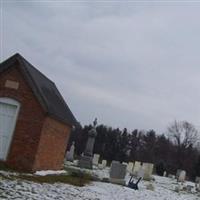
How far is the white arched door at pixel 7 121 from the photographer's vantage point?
20.1m

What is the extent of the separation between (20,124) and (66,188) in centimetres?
431

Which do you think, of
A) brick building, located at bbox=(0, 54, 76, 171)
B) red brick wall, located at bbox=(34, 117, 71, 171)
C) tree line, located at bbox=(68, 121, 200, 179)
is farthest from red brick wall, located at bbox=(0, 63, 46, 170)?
tree line, located at bbox=(68, 121, 200, 179)

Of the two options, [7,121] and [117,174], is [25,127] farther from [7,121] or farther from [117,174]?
[117,174]

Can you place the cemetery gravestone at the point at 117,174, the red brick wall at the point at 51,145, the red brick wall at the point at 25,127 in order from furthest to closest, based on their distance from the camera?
the cemetery gravestone at the point at 117,174
the red brick wall at the point at 51,145
the red brick wall at the point at 25,127

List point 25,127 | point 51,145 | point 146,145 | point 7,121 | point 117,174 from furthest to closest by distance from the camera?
point 146,145 → point 117,174 → point 51,145 → point 7,121 → point 25,127

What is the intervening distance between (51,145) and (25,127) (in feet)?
9.04

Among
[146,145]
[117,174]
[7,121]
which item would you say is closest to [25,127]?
[7,121]

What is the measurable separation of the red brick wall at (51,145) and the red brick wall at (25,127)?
36 cm

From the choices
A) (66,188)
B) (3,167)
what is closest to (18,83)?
(3,167)

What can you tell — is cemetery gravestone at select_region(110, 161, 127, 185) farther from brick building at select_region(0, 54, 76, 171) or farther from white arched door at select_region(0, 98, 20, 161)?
white arched door at select_region(0, 98, 20, 161)

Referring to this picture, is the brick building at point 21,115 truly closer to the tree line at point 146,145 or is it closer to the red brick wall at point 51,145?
the red brick wall at point 51,145

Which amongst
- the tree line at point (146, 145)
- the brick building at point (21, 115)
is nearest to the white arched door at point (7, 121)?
the brick building at point (21, 115)

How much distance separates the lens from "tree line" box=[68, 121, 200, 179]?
8180cm

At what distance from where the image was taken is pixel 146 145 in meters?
99.3
